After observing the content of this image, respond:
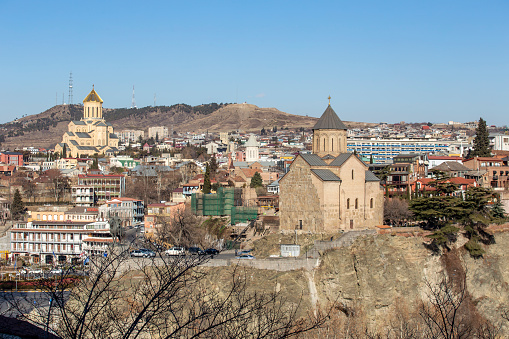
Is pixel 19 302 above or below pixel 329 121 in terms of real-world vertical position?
below

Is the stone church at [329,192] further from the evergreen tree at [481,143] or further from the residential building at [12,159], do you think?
the residential building at [12,159]

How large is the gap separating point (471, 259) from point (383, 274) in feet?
21.9

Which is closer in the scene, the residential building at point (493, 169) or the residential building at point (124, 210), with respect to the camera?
the residential building at point (124, 210)

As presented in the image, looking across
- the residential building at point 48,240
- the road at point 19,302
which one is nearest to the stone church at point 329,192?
the road at point 19,302

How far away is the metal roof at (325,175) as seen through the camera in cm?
3872

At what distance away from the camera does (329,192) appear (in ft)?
127

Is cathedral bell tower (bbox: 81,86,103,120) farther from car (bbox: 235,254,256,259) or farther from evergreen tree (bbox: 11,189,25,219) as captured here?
car (bbox: 235,254,256,259)

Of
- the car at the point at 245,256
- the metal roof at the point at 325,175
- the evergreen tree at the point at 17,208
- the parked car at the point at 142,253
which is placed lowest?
the parked car at the point at 142,253

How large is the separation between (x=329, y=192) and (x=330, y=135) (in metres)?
4.78

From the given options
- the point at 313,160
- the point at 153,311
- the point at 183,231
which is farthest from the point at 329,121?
the point at 153,311

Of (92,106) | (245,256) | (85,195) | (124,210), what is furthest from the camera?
(92,106)

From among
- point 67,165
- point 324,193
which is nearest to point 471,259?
point 324,193

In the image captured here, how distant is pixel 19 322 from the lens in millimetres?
14336

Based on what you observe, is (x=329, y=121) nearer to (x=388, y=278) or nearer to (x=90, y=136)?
(x=388, y=278)
